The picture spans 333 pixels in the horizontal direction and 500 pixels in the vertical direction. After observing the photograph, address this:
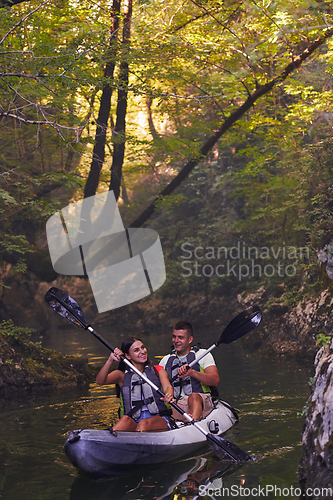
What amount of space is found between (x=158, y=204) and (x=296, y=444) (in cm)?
892

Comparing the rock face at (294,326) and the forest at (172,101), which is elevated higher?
the forest at (172,101)

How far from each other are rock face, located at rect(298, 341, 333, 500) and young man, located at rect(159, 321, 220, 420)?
1723 mm

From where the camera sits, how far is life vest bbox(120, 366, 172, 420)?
16.4ft

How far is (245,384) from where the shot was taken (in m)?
8.17

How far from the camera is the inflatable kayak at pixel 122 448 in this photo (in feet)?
13.7

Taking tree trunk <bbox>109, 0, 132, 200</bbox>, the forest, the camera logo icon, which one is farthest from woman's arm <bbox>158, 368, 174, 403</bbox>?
tree trunk <bbox>109, 0, 132, 200</bbox>

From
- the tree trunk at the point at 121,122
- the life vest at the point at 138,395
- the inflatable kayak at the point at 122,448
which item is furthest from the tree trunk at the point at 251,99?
the inflatable kayak at the point at 122,448

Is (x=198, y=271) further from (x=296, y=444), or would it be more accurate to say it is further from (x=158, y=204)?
(x=296, y=444)

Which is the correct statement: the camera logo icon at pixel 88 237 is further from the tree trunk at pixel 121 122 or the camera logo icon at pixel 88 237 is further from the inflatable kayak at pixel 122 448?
the inflatable kayak at pixel 122 448

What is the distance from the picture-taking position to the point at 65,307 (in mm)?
5961

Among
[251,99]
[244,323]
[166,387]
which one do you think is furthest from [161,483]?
[251,99]

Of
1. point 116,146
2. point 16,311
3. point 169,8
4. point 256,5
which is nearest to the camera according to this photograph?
point 256,5

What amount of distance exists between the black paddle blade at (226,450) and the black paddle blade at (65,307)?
7.26 ft

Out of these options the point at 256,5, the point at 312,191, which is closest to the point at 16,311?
the point at 312,191
